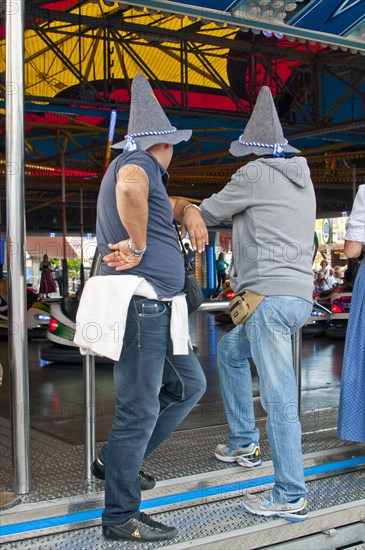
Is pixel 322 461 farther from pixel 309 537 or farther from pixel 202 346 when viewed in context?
pixel 202 346

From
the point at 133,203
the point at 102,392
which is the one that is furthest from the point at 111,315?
the point at 102,392

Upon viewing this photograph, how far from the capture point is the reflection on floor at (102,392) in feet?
16.6

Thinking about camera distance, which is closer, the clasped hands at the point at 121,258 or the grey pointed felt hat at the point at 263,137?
the clasped hands at the point at 121,258

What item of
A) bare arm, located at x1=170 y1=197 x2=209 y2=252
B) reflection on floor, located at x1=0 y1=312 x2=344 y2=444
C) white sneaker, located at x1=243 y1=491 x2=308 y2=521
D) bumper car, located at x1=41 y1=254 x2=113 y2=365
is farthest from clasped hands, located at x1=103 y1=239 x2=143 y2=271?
bumper car, located at x1=41 y1=254 x2=113 y2=365

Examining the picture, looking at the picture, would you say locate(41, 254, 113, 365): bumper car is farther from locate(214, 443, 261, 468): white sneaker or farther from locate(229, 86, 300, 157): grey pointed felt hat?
locate(229, 86, 300, 157): grey pointed felt hat

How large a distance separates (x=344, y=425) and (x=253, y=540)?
951 mm

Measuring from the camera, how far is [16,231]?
2602 mm

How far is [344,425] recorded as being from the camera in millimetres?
3363

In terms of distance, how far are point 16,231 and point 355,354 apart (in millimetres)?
1662

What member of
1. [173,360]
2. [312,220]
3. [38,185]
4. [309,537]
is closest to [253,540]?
[309,537]

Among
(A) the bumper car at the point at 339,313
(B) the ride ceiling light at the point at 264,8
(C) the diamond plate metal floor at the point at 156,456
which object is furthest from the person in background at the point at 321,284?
(B) the ride ceiling light at the point at 264,8

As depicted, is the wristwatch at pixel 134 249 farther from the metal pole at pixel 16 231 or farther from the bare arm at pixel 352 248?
the bare arm at pixel 352 248

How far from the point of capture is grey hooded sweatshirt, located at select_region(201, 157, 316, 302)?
2799mm

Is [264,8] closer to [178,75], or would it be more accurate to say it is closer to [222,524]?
[222,524]
